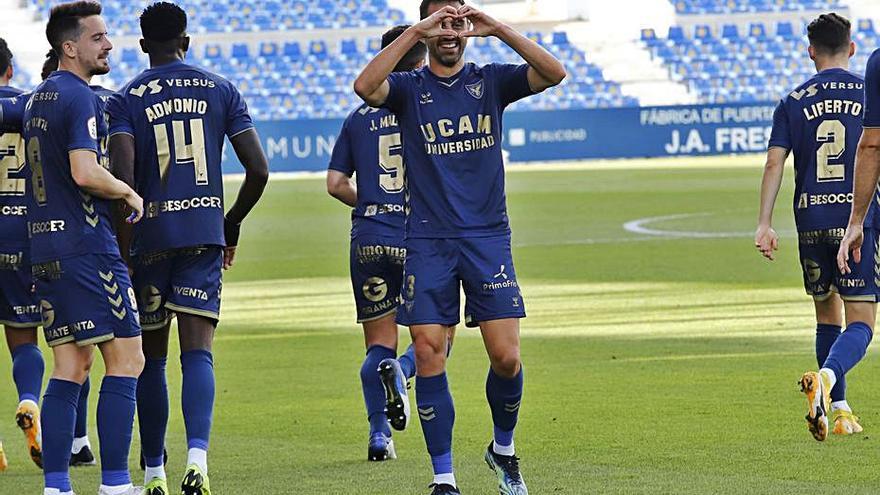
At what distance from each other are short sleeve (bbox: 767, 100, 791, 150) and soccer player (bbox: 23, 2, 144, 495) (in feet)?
10.2

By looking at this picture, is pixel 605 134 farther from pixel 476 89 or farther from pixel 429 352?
pixel 429 352

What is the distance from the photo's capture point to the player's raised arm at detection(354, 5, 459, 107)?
564 cm

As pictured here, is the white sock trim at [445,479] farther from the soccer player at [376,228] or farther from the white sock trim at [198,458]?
the soccer player at [376,228]

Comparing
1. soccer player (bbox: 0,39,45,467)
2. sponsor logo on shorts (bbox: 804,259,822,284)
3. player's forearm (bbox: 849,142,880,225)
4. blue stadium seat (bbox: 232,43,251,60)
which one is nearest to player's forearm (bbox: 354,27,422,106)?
player's forearm (bbox: 849,142,880,225)

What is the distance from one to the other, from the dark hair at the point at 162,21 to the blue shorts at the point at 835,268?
305cm

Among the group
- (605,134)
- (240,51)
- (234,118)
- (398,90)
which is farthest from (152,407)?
(240,51)

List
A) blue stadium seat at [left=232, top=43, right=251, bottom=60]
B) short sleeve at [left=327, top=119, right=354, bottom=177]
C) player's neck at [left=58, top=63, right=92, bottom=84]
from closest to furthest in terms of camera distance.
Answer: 1. player's neck at [left=58, top=63, right=92, bottom=84]
2. short sleeve at [left=327, top=119, right=354, bottom=177]
3. blue stadium seat at [left=232, top=43, right=251, bottom=60]

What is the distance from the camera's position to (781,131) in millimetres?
7277

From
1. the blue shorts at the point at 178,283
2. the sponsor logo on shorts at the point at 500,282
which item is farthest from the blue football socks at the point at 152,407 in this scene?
the sponsor logo on shorts at the point at 500,282

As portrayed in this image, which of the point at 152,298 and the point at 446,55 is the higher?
the point at 446,55

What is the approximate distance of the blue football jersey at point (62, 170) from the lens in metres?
5.61

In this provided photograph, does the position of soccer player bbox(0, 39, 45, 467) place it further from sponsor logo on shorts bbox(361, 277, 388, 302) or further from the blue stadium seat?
the blue stadium seat

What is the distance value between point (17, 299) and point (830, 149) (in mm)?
3719

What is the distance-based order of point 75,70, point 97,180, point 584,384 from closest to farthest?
point 97,180, point 75,70, point 584,384
